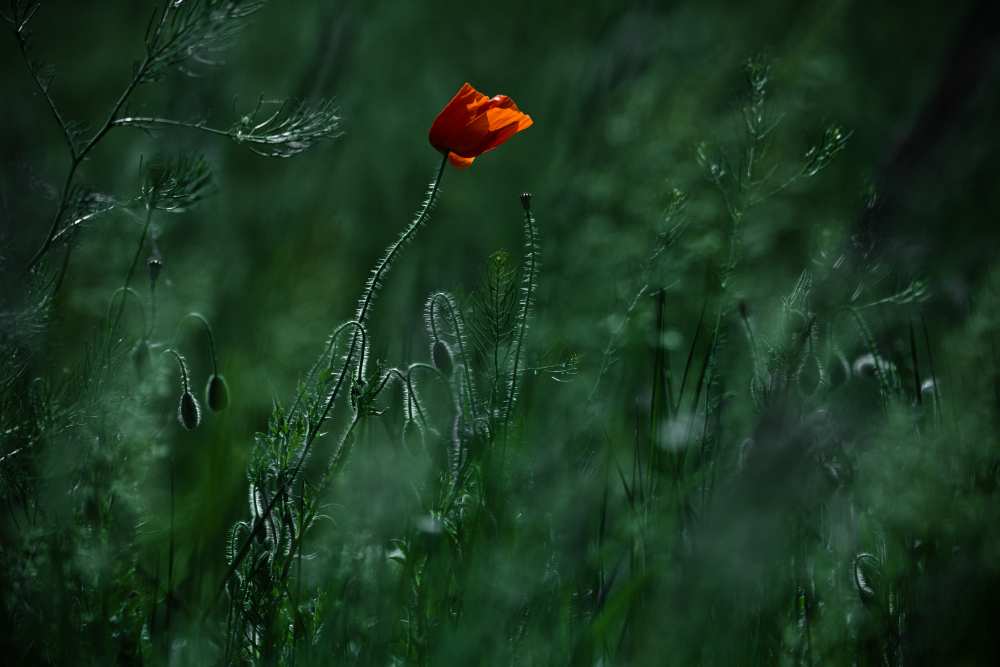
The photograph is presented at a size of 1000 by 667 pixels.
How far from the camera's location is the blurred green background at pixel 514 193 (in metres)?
1.86

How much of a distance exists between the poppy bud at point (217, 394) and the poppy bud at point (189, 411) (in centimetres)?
5

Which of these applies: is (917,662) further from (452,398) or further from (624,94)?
(624,94)

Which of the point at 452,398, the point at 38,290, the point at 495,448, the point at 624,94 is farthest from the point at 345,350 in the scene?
the point at 624,94

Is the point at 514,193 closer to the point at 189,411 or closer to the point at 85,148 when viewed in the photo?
the point at 189,411

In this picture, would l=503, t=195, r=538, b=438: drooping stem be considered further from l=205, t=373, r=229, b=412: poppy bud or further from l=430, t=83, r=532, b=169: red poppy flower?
l=205, t=373, r=229, b=412: poppy bud

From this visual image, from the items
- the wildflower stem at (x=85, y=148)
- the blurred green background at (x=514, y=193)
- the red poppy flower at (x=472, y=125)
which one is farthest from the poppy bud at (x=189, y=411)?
the red poppy flower at (x=472, y=125)

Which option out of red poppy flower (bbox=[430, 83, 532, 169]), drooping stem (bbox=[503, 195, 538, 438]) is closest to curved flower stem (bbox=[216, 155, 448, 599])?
drooping stem (bbox=[503, 195, 538, 438])

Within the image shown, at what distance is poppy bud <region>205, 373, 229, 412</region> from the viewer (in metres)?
1.74

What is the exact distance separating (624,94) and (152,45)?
188cm

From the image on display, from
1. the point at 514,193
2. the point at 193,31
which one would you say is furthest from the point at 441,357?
the point at 514,193

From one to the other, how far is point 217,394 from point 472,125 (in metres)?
0.64

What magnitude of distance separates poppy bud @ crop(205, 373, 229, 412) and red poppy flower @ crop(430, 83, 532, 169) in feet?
1.80

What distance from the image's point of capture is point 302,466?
1.46 metres

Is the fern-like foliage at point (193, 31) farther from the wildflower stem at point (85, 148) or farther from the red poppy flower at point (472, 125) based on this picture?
the red poppy flower at point (472, 125)
